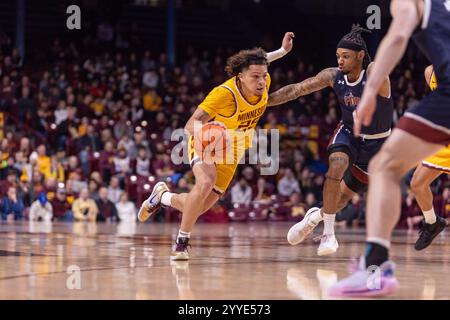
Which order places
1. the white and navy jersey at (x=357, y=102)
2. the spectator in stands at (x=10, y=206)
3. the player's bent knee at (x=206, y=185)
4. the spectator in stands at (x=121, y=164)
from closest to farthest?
the player's bent knee at (x=206, y=185) → the white and navy jersey at (x=357, y=102) → the spectator in stands at (x=10, y=206) → the spectator in stands at (x=121, y=164)

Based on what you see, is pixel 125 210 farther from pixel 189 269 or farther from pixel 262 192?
pixel 189 269

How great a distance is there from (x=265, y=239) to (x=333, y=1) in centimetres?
1979

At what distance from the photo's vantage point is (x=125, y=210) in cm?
1653

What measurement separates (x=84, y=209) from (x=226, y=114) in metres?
9.06

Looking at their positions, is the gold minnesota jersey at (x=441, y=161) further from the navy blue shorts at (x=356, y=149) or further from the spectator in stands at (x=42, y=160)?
the spectator in stands at (x=42, y=160)

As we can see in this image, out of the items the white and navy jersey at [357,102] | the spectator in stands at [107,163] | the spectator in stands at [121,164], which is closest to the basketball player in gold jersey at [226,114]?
the white and navy jersey at [357,102]

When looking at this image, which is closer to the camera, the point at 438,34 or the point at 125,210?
the point at 438,34

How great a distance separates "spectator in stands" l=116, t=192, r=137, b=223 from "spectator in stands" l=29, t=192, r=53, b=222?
1.30 m

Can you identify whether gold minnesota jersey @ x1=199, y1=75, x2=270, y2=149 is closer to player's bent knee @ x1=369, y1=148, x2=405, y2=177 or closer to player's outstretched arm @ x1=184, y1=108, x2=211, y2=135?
player's outstretched arm @ x1=184, y1=108, x2=211, y2=135

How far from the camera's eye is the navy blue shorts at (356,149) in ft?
25.6

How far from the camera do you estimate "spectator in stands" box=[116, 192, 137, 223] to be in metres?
16.5

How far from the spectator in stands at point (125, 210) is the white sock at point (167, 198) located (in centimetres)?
799

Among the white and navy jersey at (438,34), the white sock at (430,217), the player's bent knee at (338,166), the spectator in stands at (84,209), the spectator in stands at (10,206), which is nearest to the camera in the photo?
the white and navy jersey at (438,34)

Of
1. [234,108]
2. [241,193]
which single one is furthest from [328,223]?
[241,193]
